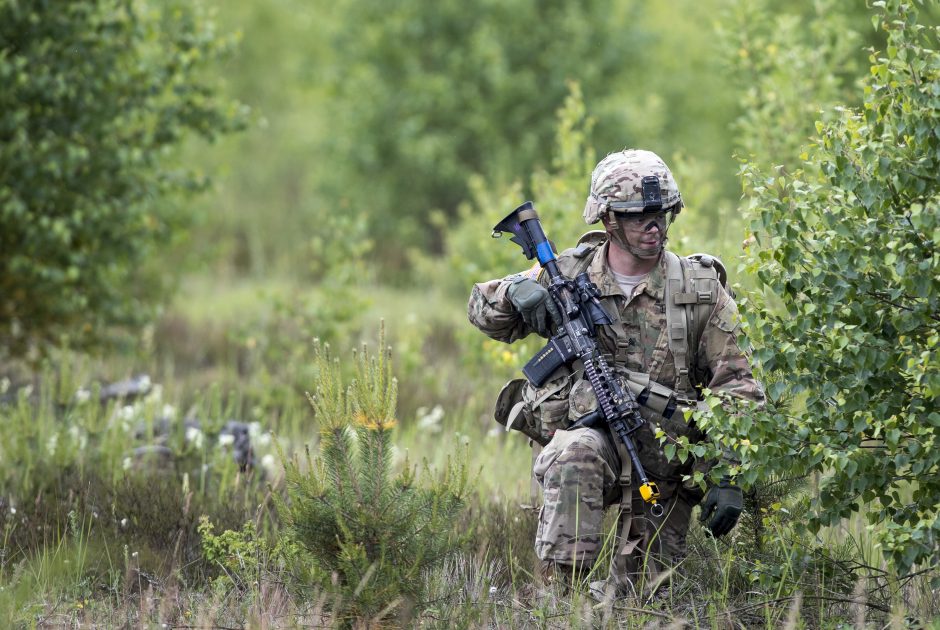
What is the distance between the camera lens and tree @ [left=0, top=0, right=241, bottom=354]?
762 cm

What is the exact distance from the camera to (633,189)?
4535 mm

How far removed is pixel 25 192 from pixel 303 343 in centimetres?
231

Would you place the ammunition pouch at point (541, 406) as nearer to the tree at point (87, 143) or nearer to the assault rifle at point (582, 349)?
the assault rifle at point (582, 349)

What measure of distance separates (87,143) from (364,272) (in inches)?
86.5

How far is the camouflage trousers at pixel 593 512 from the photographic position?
428 cm

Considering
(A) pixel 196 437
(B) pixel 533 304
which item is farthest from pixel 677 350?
(A) pixel 196 437

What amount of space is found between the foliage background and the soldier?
0.79 ft

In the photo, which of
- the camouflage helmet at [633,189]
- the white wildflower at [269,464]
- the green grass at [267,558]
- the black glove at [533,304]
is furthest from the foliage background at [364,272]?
the black glove at [533,304]

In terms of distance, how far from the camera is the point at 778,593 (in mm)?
3988

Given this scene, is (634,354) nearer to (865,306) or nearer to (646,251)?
(646,251)

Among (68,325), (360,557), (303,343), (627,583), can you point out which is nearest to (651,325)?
(627,583)

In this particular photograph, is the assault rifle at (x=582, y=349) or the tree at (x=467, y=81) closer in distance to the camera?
Result: the assault rifle at (x=582, y=349)

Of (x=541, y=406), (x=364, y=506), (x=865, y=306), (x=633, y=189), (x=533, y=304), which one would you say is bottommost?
(x=364, y=506)

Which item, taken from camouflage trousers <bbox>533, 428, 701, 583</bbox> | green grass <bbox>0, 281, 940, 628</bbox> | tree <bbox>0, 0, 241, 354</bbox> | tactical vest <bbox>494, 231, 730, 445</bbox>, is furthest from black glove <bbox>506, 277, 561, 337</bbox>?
tree <bbox>0, 0, 241, 354</bbox>
